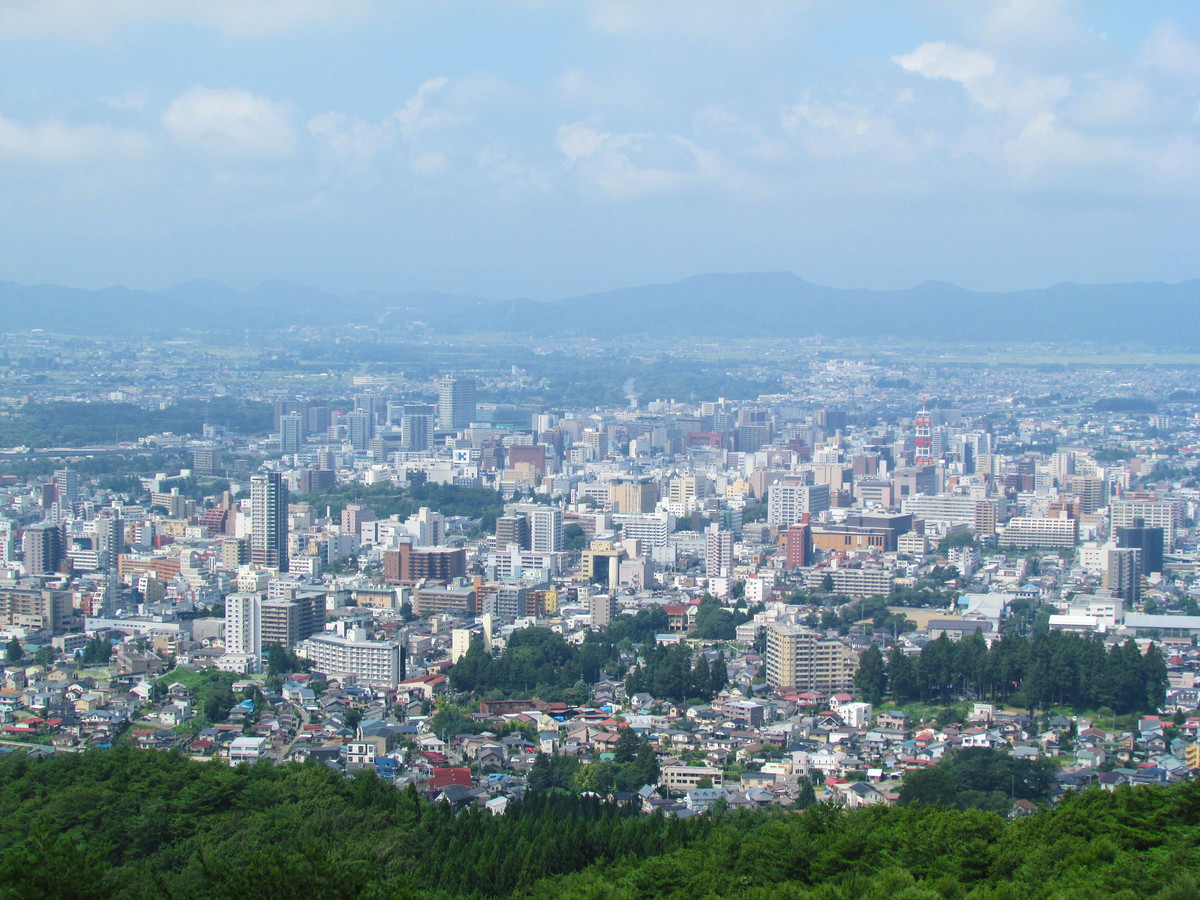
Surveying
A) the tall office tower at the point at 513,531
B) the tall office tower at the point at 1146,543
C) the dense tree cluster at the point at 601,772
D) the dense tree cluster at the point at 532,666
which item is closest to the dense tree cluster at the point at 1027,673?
the dense tree cluster at the point at 532,666

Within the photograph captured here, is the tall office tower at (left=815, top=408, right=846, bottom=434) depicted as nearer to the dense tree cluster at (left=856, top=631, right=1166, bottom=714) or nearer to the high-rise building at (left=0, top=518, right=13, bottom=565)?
the high-rise building at (left=0, top=518, right=13, bottom=565)

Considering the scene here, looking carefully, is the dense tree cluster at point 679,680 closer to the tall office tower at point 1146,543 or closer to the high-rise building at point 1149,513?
the tall office tower at point 1146,543

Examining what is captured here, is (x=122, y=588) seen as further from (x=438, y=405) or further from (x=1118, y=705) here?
(x=438, y=405)

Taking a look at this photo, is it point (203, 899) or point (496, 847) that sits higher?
point (203, 899)

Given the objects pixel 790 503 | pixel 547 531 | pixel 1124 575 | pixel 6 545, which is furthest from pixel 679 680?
pixel 790 503

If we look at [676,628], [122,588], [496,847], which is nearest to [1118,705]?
[676,628]
